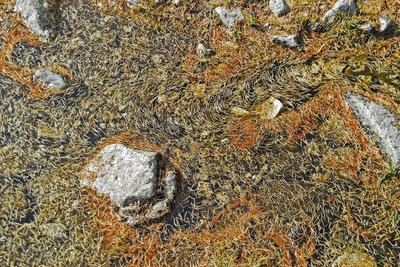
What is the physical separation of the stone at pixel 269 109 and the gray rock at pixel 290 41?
74 cm

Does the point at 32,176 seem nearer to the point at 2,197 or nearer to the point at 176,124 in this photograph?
the point at 2,197

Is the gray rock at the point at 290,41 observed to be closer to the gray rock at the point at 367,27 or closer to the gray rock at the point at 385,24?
the gray rock at the point at 367,27

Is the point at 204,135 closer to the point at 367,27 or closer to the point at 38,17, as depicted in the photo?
the point at 367,27

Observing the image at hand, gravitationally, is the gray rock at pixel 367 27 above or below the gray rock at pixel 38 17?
below

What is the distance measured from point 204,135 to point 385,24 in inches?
95.5

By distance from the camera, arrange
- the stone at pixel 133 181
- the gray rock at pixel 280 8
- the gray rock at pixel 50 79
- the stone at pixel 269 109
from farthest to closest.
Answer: the gray rock at pixel 280 8, the gray rock at pixel 50 79, the stone at pixel 269 109, the stone at pixel 133 181

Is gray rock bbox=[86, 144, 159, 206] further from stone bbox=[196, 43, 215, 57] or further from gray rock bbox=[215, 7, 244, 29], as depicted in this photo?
gray rock bbox=[215, 7, 244, 29]

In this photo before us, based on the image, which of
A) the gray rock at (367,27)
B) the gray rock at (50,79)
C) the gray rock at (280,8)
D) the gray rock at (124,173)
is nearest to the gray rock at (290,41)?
the gray rock at (280,8)

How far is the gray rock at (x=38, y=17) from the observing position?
17.0 feet

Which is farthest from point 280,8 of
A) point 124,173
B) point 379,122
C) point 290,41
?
point 124,173

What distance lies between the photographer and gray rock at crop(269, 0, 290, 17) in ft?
16.2

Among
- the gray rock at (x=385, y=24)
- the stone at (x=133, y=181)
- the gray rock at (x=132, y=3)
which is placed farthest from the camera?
the gray rock at (x=132, y=3)

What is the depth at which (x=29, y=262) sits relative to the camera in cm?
387

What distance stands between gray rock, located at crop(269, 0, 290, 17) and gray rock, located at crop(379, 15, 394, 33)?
1.06 m
